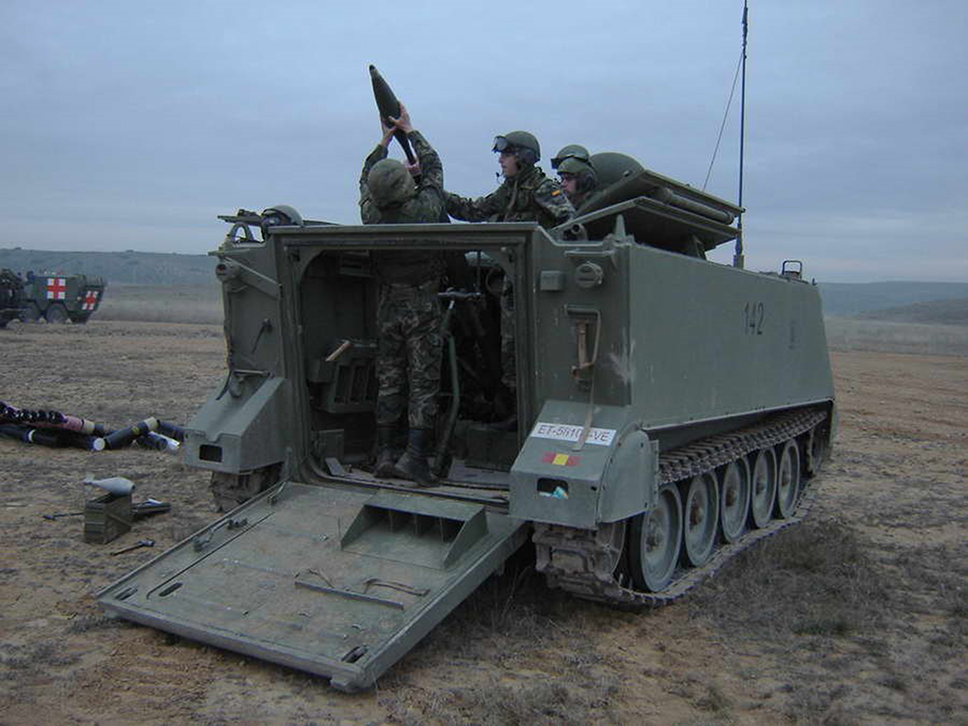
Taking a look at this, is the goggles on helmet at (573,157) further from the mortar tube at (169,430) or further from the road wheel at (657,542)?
the mortar tube at (169,430)

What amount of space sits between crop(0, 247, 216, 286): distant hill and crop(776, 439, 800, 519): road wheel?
113 meters

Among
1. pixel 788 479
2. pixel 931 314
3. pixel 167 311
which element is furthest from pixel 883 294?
pixel 788 479

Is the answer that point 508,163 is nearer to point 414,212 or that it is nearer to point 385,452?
point 414,212

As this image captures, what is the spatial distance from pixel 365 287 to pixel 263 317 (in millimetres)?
910

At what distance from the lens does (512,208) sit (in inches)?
258

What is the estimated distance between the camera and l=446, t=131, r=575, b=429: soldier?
6.21 m

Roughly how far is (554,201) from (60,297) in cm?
2909

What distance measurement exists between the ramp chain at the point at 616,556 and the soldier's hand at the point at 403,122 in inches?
103

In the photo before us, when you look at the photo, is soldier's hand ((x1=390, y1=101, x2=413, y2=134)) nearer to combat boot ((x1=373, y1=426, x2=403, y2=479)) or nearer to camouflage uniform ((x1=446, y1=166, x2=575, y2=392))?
camouflage uniform ((x1=446, y1=166, x2=575, y2=392))

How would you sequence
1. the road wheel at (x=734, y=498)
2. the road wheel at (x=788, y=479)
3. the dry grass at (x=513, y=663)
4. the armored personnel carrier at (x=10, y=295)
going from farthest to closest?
1. the armored personnel carrier at (x=10, y=295)
2. the road wheel at (x=788, y=479)
3. the road wheel at (x=734, y=498)
4. the dry grass at (x=513, y=663)

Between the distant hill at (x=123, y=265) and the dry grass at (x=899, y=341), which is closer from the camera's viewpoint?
the dry grass at (x=899, y=341)

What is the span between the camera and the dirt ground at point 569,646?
13.9 ft

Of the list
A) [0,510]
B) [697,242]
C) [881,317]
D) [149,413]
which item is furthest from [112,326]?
[881,317]

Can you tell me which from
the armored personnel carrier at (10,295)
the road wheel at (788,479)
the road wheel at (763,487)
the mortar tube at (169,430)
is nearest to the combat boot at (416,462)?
the road wheel at (763,487)
